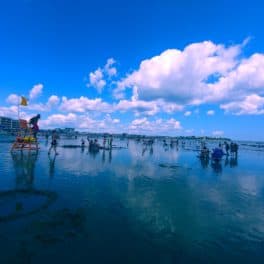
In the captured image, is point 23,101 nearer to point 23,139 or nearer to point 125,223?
point 23,139

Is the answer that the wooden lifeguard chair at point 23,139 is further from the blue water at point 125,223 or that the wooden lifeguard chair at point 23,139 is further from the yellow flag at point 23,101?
the blue water at point 125,223

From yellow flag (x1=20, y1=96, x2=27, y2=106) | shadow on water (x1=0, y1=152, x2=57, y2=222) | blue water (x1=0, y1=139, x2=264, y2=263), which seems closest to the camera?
blue water (x1=0, y1=139, x2=264, y2=263)

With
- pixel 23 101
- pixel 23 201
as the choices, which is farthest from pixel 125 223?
pixel 23 101

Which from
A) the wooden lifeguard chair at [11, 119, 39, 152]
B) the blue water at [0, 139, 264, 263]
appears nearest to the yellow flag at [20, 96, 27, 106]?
the wooden lifeguard chair at [11, 119, 39, 152]

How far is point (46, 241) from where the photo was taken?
7.95m

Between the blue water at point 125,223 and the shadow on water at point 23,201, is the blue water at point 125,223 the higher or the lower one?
the lower one

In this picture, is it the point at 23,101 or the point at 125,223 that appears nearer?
the point at 125,223

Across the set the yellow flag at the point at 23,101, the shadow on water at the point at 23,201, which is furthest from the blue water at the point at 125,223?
the yellow flag at the point at 23,101

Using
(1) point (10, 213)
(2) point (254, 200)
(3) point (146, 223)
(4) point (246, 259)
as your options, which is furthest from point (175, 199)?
(1) point (10, 213)

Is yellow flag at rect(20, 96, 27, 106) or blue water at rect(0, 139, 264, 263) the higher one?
yellow flag at rect(20, 96, 27, 106)

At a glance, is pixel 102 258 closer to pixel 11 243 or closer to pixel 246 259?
pixel 11 243

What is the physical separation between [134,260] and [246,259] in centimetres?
375

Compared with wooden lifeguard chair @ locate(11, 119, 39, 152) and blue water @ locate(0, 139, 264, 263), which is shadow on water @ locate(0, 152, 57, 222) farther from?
wooden lifeguard chair @ locate(11, 119, 39, 152)

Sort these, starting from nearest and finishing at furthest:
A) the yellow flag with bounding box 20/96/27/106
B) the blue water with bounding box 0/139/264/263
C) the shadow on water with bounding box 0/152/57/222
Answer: the blue water with bounding box 0/139/264/263, the shadow on water with bounding box 0/152/57/222, the yellow flag with bounding box 20/96/27/106
